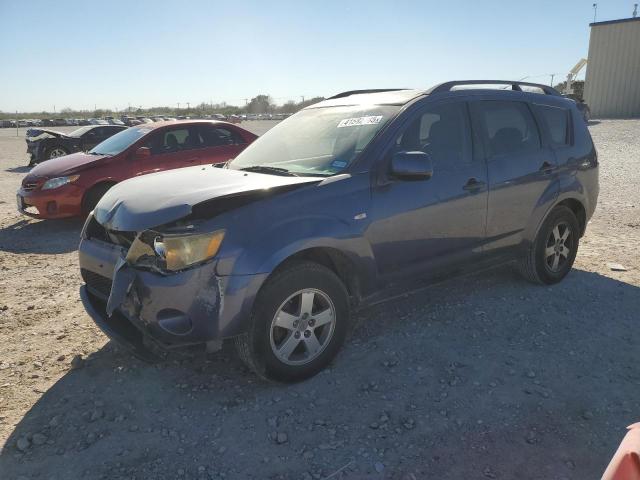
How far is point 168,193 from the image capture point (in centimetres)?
318

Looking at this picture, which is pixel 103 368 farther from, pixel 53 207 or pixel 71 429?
pixel 53 207

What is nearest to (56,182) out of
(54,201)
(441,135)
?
(54,201)

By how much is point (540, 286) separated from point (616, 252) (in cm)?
178

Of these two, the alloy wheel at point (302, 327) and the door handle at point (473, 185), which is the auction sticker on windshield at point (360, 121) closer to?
the door handle at point (473, 185)

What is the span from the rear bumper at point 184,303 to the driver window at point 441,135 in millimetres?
1590

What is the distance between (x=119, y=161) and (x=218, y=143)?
162cm

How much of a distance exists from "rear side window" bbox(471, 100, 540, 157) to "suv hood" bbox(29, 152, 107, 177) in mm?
5639

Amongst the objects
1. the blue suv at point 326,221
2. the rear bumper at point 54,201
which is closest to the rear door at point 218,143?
the rear bumper at point 54,201

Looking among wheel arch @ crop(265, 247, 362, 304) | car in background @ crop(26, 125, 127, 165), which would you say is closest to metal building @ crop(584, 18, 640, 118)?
car in background @ crop(26, 125, 127, 165)

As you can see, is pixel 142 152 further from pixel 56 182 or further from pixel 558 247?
pixel 558 247

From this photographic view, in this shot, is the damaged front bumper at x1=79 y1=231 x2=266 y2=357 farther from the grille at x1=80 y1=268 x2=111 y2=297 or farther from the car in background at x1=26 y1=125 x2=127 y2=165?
the car in background at x1=26 y1=125 x2=127 y2=165

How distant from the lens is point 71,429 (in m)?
2.87

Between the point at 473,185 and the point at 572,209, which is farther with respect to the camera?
the point at 572,209

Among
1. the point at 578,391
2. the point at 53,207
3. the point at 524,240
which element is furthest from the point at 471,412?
the point at 53,207
